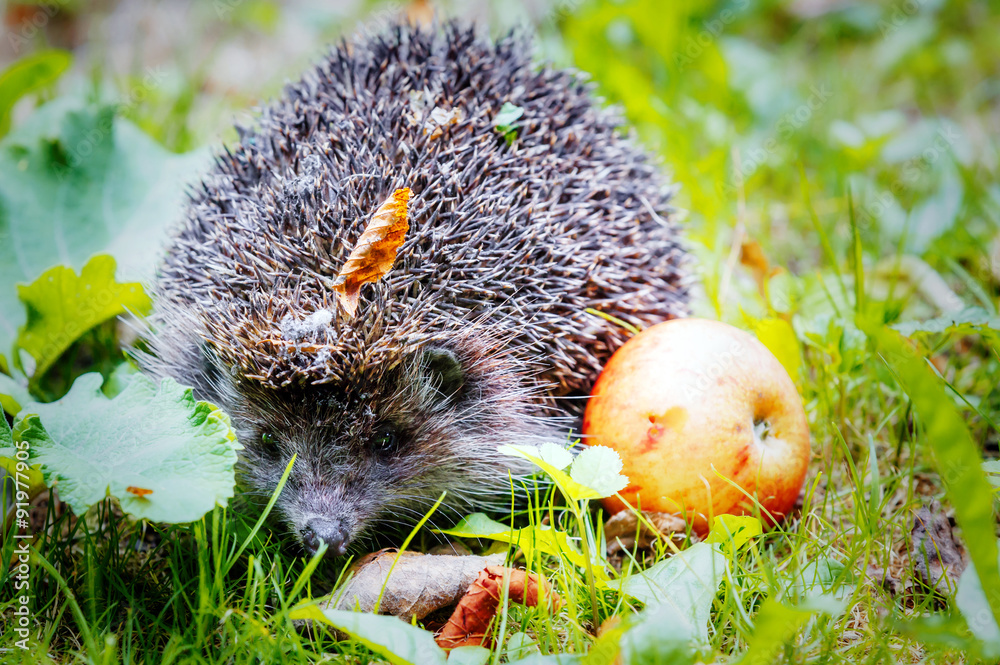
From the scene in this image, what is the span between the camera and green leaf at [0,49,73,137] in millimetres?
3982

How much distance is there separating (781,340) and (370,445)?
5.66 feet

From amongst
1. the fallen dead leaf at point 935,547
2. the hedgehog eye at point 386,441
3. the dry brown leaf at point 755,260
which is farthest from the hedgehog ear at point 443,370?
the dry brown leaf at point 755,260

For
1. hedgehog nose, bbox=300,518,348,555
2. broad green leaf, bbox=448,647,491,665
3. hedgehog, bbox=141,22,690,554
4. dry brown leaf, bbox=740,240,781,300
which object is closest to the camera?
broad green leaf, bbox=448,647,491,665

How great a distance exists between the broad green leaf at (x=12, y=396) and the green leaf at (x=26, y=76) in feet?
6.61

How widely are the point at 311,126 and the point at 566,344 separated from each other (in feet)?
4.36

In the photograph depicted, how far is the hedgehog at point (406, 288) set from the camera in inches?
99.0

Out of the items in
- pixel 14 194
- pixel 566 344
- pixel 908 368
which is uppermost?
pixel 14 194

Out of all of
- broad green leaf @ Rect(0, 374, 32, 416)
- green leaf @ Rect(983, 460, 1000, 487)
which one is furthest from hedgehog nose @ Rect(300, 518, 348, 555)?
green leaf @ Rect(983, 460, 1000, 487)

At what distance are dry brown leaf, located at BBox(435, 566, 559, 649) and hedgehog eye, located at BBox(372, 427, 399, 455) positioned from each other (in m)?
0.60

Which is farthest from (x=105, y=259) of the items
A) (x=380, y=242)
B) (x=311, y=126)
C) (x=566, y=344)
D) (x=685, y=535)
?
(x=685, y=535)

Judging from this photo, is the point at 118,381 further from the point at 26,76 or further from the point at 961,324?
the point at 961,324

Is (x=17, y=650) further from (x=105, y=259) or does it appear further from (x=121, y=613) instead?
(x=105, y=259)

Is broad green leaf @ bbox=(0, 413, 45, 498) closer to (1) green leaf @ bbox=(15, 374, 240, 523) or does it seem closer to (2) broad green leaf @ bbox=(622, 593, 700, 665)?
(1) green leaf @ bbox=(15, 374, 240, 523)

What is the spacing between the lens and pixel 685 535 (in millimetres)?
2512
